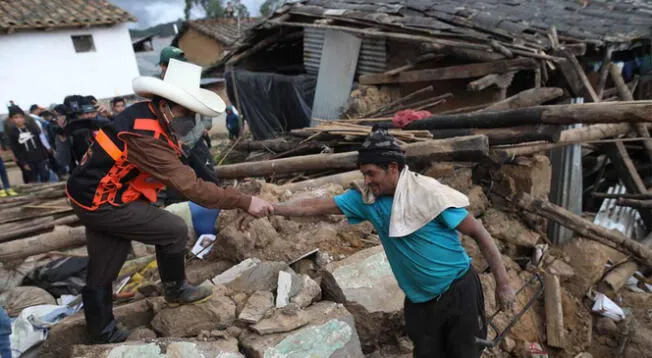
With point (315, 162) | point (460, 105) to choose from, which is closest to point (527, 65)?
point (460, 105)

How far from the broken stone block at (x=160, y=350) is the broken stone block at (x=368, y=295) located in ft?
2.93

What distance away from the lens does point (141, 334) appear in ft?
10.5

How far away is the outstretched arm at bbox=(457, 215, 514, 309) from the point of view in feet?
8.15

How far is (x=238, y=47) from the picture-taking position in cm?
1031

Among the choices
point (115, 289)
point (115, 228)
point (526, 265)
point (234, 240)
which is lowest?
point (526, 265)

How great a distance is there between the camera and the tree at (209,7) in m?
41.0

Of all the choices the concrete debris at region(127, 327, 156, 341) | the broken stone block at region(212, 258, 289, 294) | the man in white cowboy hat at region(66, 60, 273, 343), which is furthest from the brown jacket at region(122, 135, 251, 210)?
the concrete debris at region(127, 327, 156, 341)

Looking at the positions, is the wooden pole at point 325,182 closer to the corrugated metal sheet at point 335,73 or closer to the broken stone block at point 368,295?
the broken stone block at point 368,295

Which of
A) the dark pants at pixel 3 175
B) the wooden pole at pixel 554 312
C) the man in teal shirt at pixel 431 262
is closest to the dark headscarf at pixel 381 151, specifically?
the man in teal shirt at pixel 431 262

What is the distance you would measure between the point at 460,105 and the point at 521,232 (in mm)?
3011

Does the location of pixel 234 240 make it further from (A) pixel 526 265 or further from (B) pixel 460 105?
(B) pixel 460 105

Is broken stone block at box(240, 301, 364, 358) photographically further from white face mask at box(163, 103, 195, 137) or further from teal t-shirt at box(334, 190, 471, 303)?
white face mask at box(163, 103, 195, 137)

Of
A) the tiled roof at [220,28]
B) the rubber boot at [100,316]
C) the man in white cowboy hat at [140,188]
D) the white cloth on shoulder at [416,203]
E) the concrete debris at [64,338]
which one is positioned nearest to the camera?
the white cloth on shoulder at [416,203]

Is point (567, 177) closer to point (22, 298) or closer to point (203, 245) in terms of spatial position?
point (203, 245)
